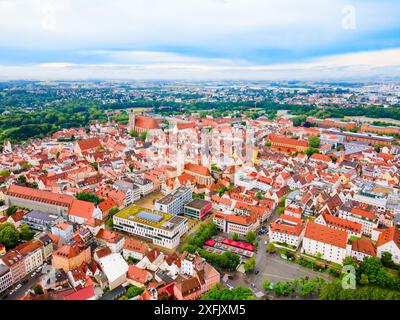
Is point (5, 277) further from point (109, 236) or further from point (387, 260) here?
point (387, 260)

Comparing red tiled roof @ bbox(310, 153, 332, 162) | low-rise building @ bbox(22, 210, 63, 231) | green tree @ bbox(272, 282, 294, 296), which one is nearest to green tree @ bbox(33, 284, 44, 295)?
low-rise building @ bbox(22, 210, 63, 231)

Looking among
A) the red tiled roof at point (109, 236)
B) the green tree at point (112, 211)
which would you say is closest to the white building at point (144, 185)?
the green tree at point (112, 211)

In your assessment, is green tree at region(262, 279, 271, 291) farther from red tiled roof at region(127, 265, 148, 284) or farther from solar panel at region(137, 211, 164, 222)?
solar panel at region(137, 211, 164, 222)

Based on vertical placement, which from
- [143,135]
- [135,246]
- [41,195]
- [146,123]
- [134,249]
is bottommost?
[134,249]

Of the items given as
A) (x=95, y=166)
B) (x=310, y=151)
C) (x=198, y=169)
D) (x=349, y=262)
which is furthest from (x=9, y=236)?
(x=310, y=151)
